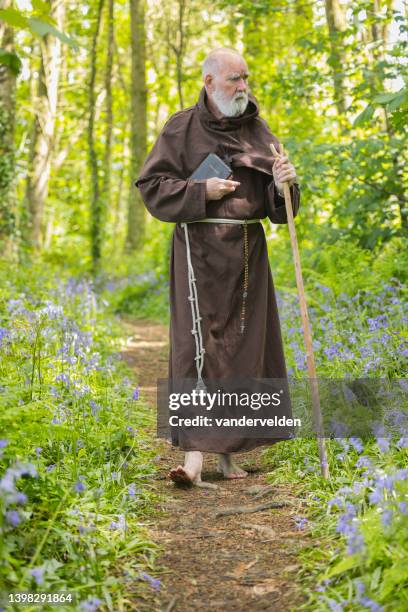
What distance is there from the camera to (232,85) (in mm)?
4828

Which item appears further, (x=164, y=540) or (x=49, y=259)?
(x=49, y=259)

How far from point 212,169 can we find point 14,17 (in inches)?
106

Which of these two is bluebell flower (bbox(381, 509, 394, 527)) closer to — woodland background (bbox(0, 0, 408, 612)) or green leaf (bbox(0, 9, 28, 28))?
woodland background (bbox(0, 0, 408, 612))

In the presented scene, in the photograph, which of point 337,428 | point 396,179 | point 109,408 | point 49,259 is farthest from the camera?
point 49,259

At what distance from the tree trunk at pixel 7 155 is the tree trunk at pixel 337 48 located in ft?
13.7

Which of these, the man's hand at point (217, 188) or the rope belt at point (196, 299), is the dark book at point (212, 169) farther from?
the rope belt at point (196, 299)

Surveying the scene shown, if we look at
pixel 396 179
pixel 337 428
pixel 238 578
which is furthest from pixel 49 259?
pixel 238 578

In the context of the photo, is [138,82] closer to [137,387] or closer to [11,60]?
[137,387]

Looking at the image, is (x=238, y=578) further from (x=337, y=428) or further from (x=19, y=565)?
(x=337, y=428)

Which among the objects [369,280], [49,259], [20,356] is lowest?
[20,356]

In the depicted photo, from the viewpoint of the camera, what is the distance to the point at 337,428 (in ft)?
15.2

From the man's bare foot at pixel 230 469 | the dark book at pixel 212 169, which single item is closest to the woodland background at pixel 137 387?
the man's bare foot at pixel 230 469

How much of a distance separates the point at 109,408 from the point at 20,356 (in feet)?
2.38

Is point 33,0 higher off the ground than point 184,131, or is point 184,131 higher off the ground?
→ point 184,131
